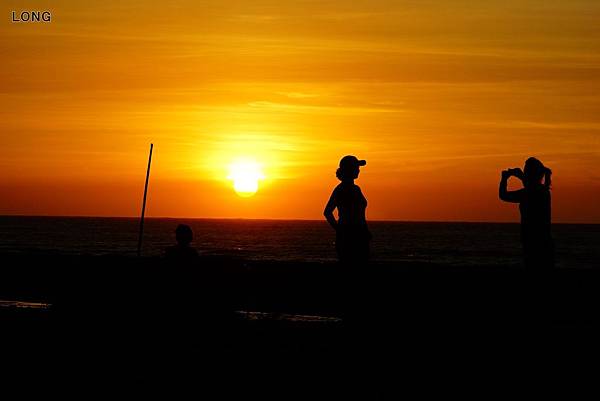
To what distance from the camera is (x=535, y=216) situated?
30.2 ft

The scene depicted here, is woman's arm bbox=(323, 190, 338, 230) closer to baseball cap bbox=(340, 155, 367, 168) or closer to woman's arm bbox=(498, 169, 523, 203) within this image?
baseball cap bbox=(340, 155, 367, 168)

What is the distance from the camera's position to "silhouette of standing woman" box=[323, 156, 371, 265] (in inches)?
352

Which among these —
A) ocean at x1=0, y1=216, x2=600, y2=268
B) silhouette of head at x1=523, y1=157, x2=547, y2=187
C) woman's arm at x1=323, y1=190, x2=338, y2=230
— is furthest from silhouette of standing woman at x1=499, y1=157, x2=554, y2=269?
ocean at x1=0, y1=216, x2=600, y2=268

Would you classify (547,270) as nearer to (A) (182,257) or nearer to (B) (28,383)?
(A) (182,257)

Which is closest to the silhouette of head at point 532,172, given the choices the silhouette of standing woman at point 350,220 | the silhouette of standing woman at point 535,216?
the silhouette of standing woman at point 535,216

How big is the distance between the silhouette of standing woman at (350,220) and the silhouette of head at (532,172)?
5.81 feet

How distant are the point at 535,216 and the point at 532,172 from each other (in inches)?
18.5

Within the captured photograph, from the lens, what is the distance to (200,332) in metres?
9.52

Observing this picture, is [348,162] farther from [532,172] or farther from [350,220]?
[532,172]

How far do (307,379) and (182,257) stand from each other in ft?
11.2

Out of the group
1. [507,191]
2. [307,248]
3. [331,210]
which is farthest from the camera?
[307,248]

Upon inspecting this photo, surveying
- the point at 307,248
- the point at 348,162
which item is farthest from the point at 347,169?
the point at 307,248

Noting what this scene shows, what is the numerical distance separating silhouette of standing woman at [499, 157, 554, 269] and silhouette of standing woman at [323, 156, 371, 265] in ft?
5.60

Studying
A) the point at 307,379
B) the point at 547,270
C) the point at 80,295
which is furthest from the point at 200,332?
the point at 547,270
